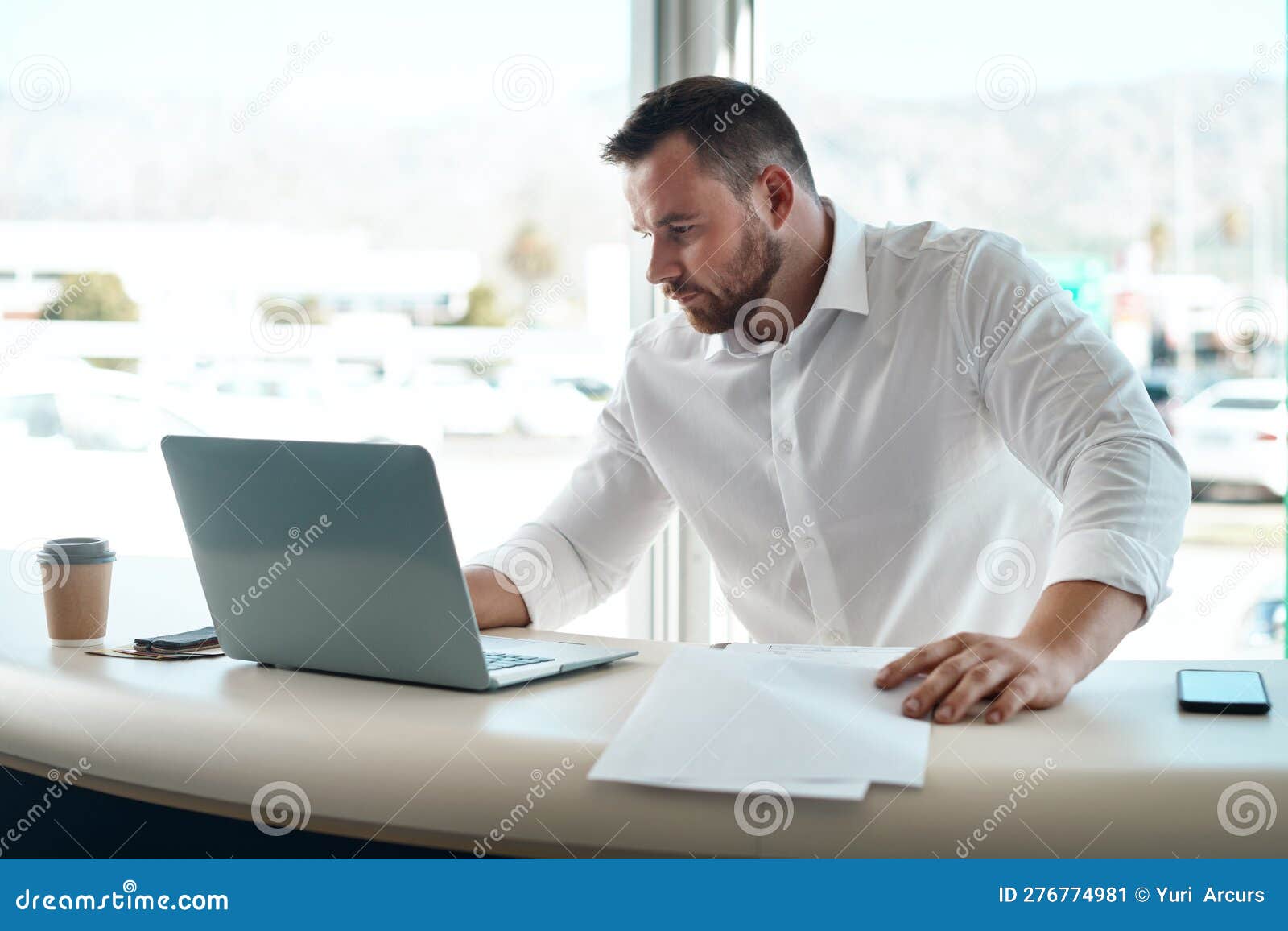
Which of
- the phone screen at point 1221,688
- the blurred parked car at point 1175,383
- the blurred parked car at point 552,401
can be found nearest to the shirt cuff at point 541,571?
the phone screen at point 1221,688

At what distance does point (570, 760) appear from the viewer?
97 centimetres

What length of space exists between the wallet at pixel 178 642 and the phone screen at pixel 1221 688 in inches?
41.4

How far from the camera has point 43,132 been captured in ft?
10.1

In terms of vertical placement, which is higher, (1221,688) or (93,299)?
(93,299)

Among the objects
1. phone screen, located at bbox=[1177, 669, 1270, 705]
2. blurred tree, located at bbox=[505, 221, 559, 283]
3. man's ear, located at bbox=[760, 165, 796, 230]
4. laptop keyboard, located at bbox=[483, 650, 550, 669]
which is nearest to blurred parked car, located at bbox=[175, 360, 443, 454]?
blurred tree, located at bbox=[505, 221, 559, 283]

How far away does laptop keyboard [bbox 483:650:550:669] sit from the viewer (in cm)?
127

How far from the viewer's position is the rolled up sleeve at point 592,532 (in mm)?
1751

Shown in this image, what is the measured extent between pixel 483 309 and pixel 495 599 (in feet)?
5.50

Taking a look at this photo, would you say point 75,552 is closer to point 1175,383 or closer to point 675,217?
point 675,217

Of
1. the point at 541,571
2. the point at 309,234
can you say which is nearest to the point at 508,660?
the point at 541,571

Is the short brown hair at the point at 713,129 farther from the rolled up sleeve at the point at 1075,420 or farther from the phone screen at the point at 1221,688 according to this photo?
the phone screen at the point at 1221,688

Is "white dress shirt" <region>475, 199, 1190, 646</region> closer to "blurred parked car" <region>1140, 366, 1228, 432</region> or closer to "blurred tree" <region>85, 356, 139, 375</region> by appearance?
"blurred parked car" <region>1140, 366, 1228, 432</region>

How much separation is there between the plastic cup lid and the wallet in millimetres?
113

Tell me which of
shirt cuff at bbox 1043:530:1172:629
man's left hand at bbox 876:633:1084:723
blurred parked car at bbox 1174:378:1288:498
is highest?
shirt cuff at bbox 1043:530:1172:629
